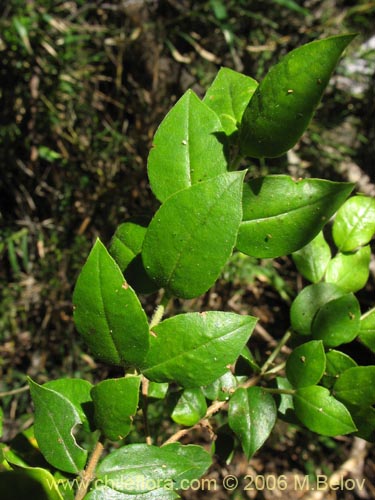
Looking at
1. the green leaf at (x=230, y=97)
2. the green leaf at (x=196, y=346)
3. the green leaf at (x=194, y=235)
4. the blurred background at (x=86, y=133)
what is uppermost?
the green leaf at (x=230, y=97)

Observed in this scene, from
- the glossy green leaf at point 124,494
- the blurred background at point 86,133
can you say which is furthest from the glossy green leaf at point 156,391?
the blurred background at point 86,133

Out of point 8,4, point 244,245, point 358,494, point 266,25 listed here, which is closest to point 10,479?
point 244,245

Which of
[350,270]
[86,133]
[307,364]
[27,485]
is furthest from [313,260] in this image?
[86,133]

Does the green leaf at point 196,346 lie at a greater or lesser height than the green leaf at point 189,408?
greater

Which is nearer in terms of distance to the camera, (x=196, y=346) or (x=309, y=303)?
(x=196, y=346)

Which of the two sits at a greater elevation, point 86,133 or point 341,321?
point 341,321

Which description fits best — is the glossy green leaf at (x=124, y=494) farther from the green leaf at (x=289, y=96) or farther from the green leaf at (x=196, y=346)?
the green leaf at (x=289, y=96)

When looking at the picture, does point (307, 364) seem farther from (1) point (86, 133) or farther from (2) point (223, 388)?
(1) point (86, 133)

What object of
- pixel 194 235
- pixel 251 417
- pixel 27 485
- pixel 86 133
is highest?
pixel 194 235
